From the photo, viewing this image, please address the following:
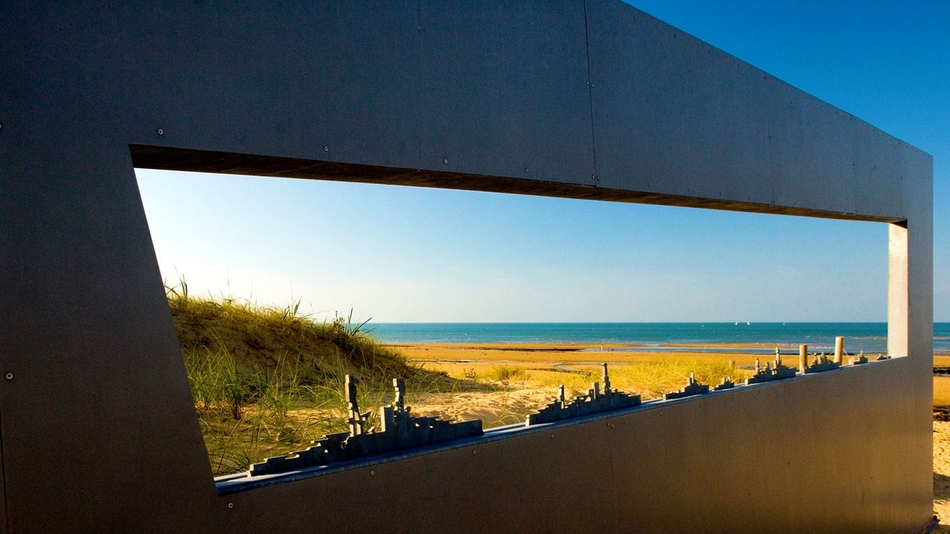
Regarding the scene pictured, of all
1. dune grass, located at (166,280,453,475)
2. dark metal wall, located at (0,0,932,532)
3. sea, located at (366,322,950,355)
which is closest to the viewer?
dark metal wall, located at (0,0,932,532)

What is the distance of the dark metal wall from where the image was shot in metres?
1.28

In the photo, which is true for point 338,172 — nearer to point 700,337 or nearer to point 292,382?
point 292,382

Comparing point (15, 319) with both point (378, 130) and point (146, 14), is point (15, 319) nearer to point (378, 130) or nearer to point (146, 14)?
point (146, 14)

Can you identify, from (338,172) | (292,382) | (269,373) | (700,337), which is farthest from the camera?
(700,337)

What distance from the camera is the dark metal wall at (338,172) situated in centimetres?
128

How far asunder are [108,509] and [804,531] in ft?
11.8

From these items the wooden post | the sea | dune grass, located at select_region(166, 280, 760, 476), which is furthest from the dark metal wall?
the sea

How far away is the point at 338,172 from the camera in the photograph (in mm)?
1827

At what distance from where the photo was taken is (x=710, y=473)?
9.95 ft

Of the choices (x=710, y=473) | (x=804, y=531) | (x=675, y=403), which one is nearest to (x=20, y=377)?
(x=675, y=403)

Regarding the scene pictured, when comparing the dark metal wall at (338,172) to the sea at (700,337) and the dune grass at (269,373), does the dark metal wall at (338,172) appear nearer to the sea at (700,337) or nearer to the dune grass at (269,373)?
the dune grass at (269,373)

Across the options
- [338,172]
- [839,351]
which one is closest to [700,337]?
[839,351]

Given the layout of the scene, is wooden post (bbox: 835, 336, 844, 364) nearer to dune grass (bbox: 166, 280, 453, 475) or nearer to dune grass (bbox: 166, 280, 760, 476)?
dune grass (bbox: 166, 280, 760, 476)

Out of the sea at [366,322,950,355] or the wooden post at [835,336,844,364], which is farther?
the sea at [366,322,950,355]
